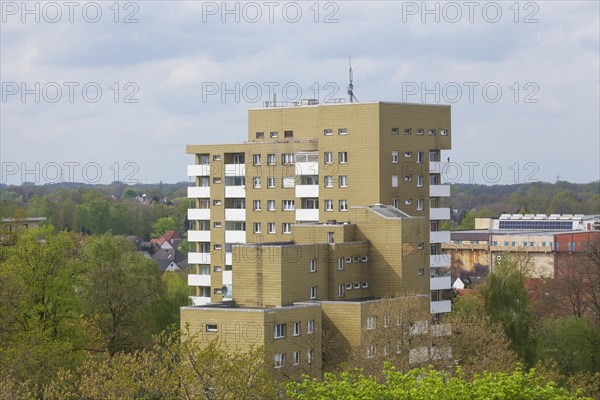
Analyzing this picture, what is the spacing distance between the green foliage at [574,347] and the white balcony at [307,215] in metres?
17.7

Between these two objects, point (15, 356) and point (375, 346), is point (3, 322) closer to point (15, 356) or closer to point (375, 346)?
point (15, 356)

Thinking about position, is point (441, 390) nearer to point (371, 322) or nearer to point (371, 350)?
point (371, 350)

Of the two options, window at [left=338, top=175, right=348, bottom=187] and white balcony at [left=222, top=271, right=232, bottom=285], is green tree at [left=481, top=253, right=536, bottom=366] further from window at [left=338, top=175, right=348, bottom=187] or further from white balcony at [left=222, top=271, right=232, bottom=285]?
white balcony at [left=222, top=271, right=232, bottom=285]

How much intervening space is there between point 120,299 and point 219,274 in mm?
19129

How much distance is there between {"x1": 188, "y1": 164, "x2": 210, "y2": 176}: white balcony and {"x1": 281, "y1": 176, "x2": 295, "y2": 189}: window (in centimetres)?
840

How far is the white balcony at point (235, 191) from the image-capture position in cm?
9800

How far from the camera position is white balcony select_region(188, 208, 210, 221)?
100750 mm

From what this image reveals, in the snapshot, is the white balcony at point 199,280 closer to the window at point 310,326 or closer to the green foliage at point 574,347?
the green foliage at point 574,347

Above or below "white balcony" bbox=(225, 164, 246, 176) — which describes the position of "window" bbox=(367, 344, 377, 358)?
below

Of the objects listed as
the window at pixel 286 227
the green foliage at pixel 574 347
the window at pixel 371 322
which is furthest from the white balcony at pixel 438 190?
the window at pixel 371 322

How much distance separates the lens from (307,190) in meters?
90.0

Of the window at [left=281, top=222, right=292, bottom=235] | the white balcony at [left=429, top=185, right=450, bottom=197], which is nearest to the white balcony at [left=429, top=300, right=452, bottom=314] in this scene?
the white balcony at [left=429, top=185, right=450, bottom=197]

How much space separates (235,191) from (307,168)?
1020cm

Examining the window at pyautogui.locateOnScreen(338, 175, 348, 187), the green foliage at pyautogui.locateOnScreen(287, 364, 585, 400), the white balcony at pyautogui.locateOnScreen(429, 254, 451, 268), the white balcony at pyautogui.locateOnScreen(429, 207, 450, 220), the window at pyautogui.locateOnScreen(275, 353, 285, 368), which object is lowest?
the window at pyautogui.locateOnScreen(275, 353, 285, 368)
